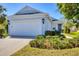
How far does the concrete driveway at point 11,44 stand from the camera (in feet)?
15.4

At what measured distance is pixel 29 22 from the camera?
493 centimetres

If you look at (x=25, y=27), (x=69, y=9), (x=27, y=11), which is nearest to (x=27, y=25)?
(x=25, y=27)

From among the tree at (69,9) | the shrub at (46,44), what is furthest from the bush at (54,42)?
the tree at (69,9)

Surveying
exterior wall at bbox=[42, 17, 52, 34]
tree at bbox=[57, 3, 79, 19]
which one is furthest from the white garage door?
tree at bbox=[57, 3, 79, 19]

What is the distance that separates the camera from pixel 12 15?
4.82m

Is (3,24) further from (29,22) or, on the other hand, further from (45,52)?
(45,52)

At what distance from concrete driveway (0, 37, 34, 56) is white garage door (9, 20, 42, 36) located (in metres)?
0.15

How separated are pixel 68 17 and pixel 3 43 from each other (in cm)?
152

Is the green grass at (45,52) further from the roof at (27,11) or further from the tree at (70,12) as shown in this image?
the roof at (27,11)

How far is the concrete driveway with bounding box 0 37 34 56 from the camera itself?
184 inches

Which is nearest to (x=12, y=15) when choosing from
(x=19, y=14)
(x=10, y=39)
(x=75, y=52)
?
(x=19, y=14)

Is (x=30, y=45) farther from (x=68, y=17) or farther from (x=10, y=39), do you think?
(x=68, y=17)

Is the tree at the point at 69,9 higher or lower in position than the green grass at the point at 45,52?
higher

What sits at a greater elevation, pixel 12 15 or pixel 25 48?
pixel 12 15
